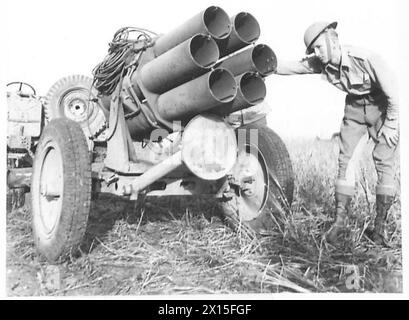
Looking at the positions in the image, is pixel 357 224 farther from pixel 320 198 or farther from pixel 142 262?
pixel 142 262

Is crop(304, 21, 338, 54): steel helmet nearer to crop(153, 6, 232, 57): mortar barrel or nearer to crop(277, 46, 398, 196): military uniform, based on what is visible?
crop(277, 46, 398, 196): military uniform

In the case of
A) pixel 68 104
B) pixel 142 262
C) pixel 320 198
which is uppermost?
pixel 68 104

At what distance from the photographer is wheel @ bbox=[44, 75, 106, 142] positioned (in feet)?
14.9

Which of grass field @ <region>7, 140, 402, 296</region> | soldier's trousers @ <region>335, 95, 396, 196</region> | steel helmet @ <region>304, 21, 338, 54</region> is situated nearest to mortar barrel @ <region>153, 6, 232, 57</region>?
steel helmet @ <region>304, 21, 338, 54</region>

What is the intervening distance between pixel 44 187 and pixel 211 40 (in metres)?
1.55

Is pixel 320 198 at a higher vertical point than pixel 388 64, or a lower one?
lower

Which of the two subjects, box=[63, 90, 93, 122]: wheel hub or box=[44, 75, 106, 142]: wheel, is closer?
box=[44, 75, 106, 142]: wheel

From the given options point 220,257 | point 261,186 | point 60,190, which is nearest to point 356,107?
point 261,186

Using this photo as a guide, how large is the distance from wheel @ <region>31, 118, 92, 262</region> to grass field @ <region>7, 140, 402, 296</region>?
0.59 feet

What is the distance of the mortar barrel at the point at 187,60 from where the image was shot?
334 centimetres

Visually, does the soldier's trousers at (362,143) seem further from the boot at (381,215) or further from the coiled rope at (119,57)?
the coiled rope at (119,57)

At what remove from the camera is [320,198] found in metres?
4.56

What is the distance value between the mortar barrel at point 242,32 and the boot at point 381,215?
4.79 feet

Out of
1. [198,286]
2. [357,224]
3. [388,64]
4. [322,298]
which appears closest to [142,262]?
[198,286]
